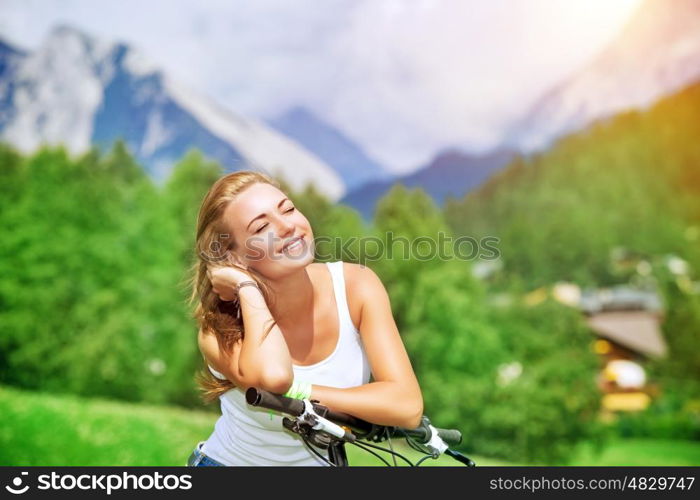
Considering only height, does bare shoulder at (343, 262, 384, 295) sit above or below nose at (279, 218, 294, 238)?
below

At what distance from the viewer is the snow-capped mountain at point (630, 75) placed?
792 centimetres

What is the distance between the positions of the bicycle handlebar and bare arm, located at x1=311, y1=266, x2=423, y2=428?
0.02 metres

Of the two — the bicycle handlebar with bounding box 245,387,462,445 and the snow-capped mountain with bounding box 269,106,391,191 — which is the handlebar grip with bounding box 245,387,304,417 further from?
the snow-capped mountain with bounding box 269,106,391,191

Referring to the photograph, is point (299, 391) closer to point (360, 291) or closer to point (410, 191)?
point (360, 291)

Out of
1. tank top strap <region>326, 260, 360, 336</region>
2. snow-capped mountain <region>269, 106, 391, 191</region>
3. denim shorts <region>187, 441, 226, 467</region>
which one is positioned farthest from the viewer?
snow-capped mountain <region>269, 106, 391, 191</region>

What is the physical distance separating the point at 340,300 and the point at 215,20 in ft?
22.1

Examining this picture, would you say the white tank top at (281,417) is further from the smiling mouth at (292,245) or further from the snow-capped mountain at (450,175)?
the snow-capped mountain at (450,175)

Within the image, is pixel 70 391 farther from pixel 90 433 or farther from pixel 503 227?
pixel 503 227

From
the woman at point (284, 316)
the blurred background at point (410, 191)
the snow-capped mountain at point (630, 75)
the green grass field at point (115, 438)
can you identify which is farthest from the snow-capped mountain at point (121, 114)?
the woman at point (284, 316)

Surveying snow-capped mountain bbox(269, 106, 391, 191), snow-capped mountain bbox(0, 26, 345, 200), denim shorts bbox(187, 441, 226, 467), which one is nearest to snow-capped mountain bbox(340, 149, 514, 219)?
snow-capped mountain bbox(269, 106, 391, 191)

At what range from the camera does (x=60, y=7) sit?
7.96 meters

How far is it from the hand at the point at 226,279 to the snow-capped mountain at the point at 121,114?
645cm

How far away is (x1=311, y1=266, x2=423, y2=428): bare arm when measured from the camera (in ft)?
5.09
